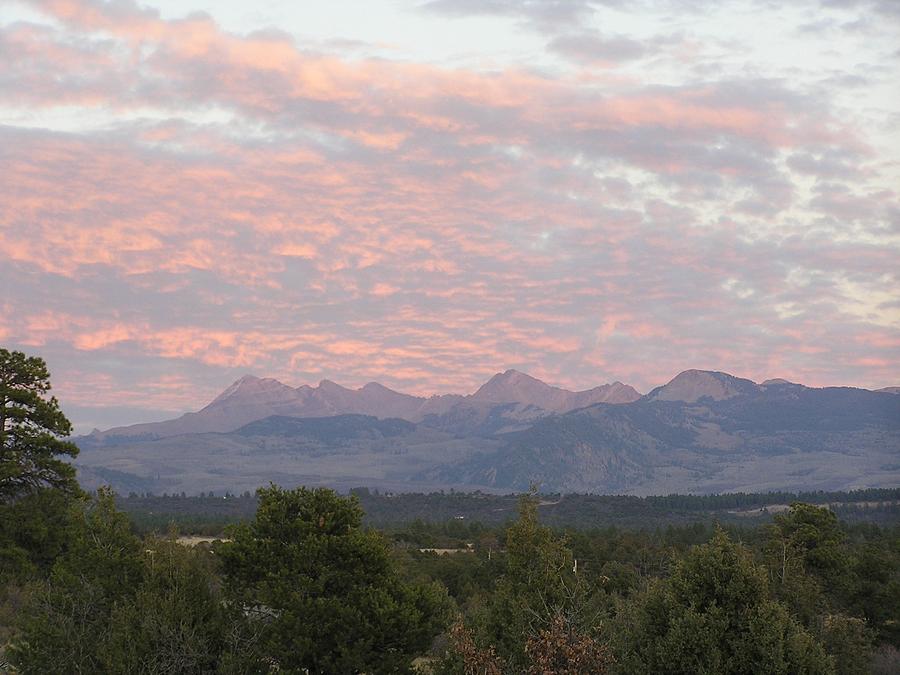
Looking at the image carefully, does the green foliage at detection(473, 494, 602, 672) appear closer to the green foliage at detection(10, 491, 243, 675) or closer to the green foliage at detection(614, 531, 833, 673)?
the green foliage at detection(614, 531, 833, 673)

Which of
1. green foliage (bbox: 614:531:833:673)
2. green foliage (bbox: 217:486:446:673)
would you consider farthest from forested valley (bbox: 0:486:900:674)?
green foliage (bbox: 614:531:833:673)

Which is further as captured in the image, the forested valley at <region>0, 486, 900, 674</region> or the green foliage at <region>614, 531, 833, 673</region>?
the forested valley at <region>0, 486, 900, 674</region>

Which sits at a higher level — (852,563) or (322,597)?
(322,597)

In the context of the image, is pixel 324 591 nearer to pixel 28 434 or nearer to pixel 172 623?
pixel 172 623

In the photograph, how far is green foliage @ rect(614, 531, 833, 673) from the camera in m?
21.0

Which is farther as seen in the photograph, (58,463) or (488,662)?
(58,463)

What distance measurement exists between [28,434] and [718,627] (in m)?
31.4

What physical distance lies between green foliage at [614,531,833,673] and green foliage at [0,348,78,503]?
92.5ft

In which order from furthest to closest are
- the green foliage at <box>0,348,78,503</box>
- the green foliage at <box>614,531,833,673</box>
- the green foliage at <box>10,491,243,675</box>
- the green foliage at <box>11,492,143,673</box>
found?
the green foliage at <box>0,348,78,503</box> → the green foliage at <box>11,492,143,673</box> → the green foliage at <box>10,491,243,675</box> → the green foliage at <box>614,531,833,673</box>

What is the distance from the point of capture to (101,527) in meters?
31.6

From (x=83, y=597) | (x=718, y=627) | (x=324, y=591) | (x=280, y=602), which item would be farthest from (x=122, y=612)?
(x=718, y=627)

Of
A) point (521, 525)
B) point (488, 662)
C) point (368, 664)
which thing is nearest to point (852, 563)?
point (521, 525)

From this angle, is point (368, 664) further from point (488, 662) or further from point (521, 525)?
point (488, 662)

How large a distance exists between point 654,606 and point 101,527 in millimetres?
19432
